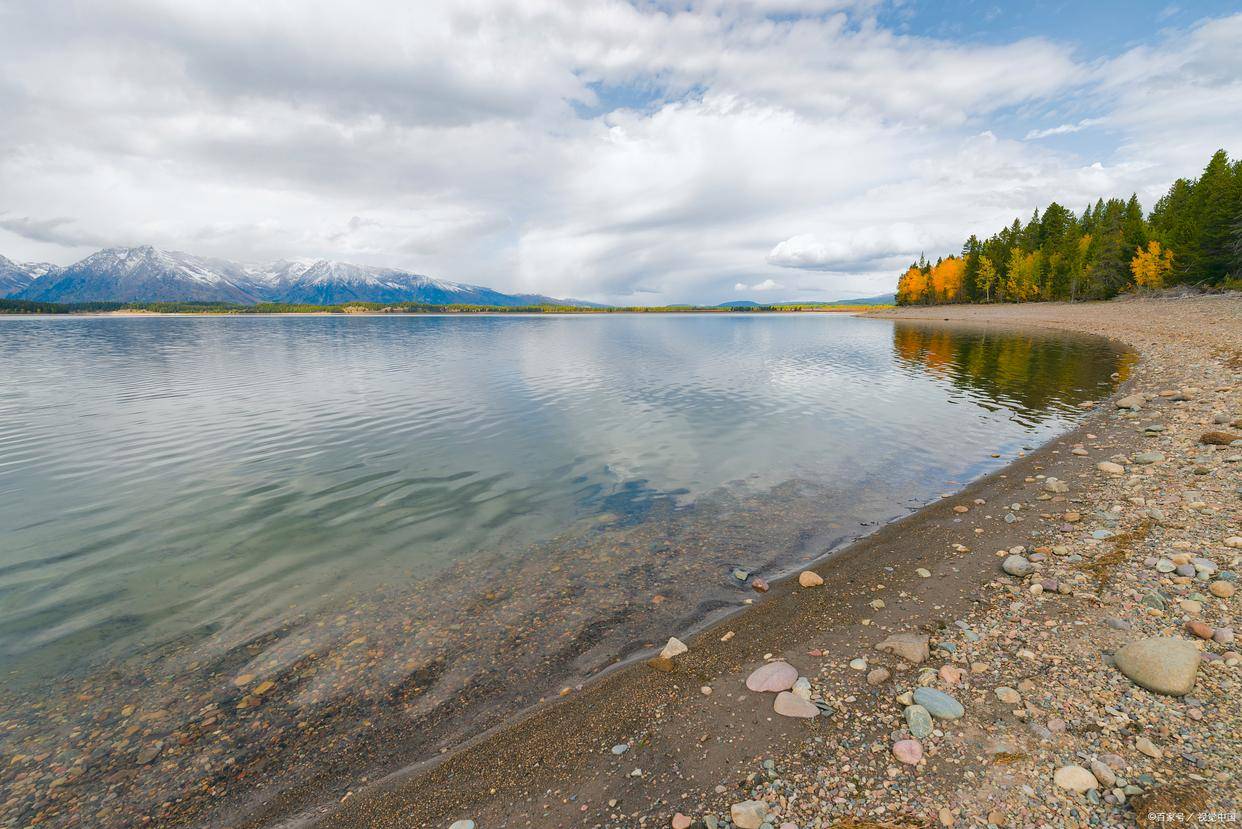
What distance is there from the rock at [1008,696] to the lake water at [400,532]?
Result: 5.39 meters

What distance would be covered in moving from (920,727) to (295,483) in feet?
74.9

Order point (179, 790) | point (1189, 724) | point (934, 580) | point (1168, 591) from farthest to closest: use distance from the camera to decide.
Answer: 1. point (934, 580)
2. point (1168, 591)
3. point (179, 790)
4. point (1189, 724)

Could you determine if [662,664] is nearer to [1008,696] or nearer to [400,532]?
[1008,696]

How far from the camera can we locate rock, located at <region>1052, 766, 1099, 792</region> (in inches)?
212

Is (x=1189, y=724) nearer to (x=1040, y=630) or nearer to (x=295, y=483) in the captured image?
(x=1040, y=630)

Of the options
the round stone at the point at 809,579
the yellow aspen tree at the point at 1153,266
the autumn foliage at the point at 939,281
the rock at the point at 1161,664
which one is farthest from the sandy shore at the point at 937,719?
the autumn foliage at the point at 939,281

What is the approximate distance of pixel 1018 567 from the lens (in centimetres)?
1078

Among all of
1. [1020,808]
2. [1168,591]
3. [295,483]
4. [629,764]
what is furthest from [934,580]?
[295,483]

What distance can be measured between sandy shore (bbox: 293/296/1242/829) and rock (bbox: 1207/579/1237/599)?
0.05 meters

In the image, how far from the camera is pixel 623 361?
6881cm

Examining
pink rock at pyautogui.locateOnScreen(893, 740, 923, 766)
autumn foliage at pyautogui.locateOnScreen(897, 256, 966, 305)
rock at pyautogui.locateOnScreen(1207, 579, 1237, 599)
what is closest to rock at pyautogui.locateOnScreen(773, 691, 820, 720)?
pink rock at pyautogui.locateOnScreen(893, 740, 923, 766)

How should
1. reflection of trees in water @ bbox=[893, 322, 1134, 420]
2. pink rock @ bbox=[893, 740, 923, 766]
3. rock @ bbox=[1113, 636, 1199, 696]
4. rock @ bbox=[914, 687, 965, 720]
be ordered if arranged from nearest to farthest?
pink rock @ bbox=[893, 740, 923, 766], rock @ bbox=[1113, 636, 1199, 696], rock @ bbox=[914, 687, 965, 720], reflection of trees in water @ bbox=[893, 322, 1134, 420]

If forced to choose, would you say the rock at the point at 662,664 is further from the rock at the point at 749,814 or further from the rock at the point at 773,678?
the rock at the point at 749,814

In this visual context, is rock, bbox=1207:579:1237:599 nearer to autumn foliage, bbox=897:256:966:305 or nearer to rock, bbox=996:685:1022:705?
rock, bbox=996:685:1022:705
